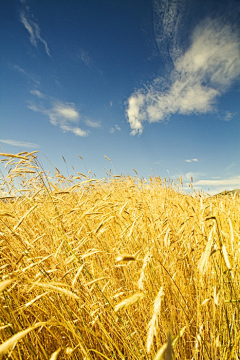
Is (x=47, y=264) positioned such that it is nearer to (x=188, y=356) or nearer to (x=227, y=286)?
(x=188, y=356)

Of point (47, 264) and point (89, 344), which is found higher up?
point (47, 264)

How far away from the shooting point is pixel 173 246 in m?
1.69

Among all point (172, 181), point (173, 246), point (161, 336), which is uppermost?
point (172, 181)

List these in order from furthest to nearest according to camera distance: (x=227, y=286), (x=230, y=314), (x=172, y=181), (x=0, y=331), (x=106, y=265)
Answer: (x=172, y=181) → (x=106, y=265) → (x=227, y=286) → (x=230, y=314) → (x=0, y=331)

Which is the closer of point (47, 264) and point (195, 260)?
point (195, 260)

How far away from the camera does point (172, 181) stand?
15.2 ft

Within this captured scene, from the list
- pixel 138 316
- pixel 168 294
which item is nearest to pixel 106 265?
pixel 138 316

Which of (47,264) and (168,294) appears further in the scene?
(47,264)

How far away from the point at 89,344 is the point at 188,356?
2.23ft

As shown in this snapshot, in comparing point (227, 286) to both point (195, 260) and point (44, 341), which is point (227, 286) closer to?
point (195, 260)

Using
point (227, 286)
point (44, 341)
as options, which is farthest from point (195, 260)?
point (44, 341)

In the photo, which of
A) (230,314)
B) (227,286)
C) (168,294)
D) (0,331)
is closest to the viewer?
(0,331)

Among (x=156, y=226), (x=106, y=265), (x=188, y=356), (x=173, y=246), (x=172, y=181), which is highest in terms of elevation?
(x=172, y=181)

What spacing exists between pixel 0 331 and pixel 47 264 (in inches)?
31.9
